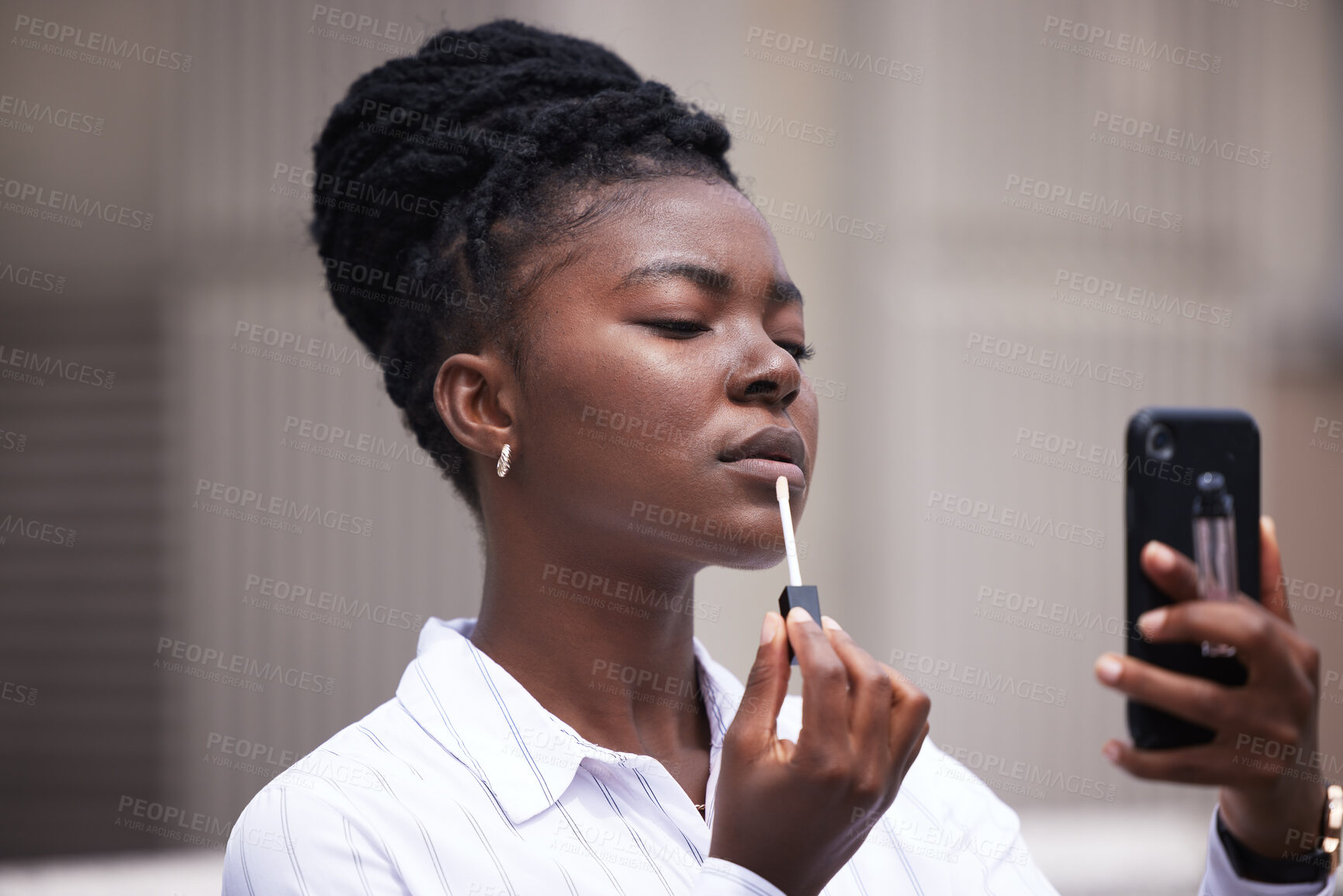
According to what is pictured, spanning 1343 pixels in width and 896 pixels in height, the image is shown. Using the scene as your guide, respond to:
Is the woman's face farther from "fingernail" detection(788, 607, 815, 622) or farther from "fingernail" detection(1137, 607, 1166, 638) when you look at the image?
"fingernail" detection(1137, 607, 1166, 638)

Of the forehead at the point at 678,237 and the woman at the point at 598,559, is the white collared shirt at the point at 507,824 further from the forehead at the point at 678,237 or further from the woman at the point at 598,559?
the forehead at the point at 678,237

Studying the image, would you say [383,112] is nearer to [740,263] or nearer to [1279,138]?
[740,263]

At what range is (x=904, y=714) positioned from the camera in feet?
3.67

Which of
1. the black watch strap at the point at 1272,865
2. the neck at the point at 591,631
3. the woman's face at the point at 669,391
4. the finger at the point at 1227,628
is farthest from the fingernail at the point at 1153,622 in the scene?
A: the neck at the point at 591,631

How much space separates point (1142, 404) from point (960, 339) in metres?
0.69

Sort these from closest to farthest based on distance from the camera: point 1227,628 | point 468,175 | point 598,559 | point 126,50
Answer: point 1227,628, point 598,559, point 468,175, point 126,50

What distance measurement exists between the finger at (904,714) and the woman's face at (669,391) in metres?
0.28

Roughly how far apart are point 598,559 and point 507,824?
360 mm

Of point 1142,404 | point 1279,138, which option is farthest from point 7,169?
point 1279,138

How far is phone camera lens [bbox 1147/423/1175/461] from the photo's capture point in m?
0.95

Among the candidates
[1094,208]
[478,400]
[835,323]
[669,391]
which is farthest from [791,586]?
[1094,208]

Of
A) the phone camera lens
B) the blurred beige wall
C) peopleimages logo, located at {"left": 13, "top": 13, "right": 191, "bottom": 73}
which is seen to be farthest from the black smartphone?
peopleimages logo, located at {"left": 13, "top": 13, "right": 191, "bottom": 73}

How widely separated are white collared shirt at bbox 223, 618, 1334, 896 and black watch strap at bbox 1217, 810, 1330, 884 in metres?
0.01

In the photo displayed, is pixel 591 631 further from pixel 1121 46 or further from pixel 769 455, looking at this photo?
pixel 1121 46
